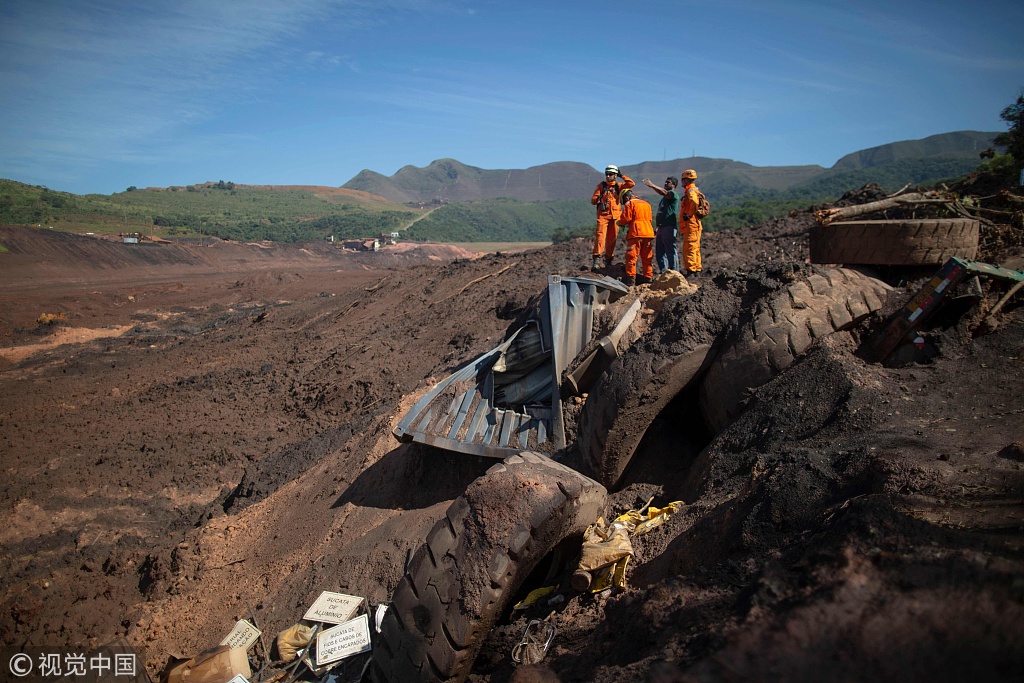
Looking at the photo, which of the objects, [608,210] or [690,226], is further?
[608,210]

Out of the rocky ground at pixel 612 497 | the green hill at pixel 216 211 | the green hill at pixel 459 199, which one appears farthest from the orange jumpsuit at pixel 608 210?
the green hill at pixel 216 211

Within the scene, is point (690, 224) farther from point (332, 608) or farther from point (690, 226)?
point (332, 608)

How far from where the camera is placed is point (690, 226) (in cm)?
832

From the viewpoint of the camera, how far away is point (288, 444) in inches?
332

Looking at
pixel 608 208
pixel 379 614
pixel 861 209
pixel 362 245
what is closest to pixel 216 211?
pixel 362 245

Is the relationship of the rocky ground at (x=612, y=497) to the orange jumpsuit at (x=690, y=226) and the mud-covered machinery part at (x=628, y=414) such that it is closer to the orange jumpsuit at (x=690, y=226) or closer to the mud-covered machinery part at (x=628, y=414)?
the mud-covered machinery part at (x=628, y=414)

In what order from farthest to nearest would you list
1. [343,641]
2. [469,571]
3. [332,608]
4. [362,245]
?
[362,245], [332,608], [343,641], [469,571]

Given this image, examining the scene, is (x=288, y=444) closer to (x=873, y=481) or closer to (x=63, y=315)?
(x=873, y=481)

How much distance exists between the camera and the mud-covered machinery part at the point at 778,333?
4230mm

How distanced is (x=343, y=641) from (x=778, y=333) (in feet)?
12.7

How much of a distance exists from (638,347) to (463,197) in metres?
101

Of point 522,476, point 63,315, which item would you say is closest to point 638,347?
point 522,476

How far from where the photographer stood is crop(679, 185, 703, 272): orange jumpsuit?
8172mm

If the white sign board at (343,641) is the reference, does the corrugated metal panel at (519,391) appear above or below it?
above
